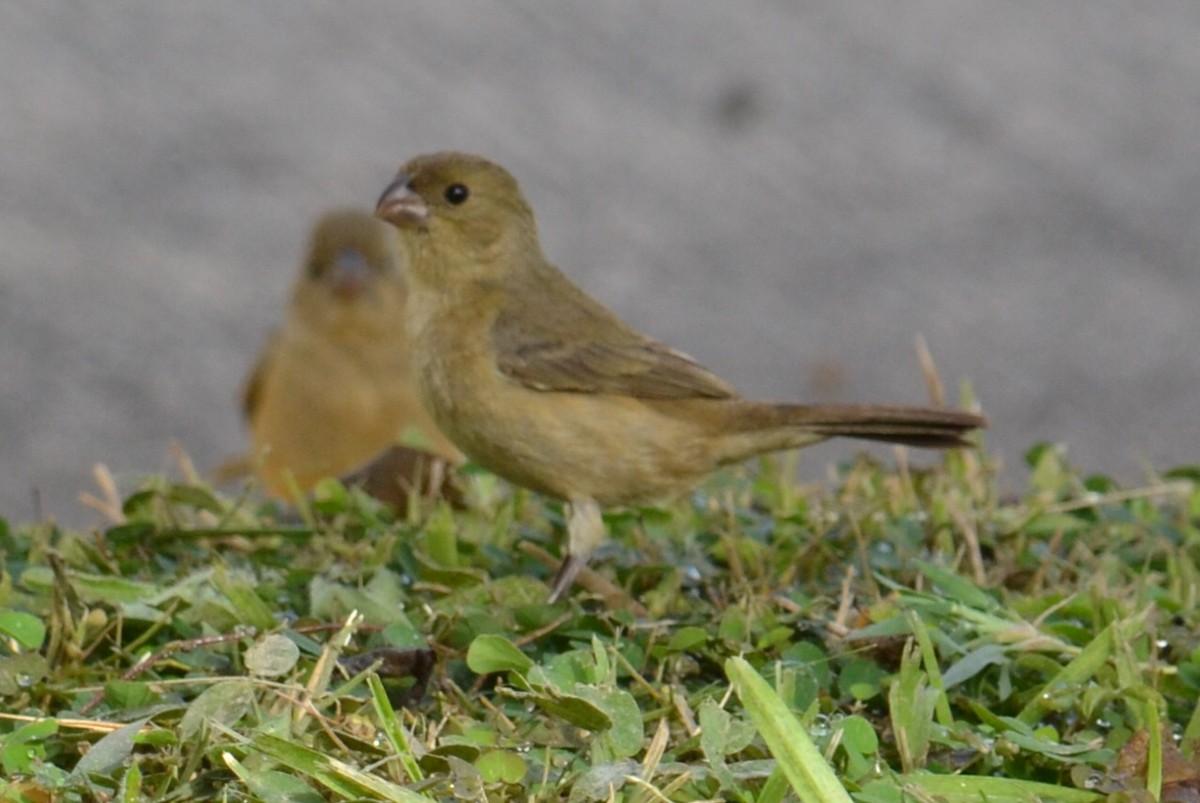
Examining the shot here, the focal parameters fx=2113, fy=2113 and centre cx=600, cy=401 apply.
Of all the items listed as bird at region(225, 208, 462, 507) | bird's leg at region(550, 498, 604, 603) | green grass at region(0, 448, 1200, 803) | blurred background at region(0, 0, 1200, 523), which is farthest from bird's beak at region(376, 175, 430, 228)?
blurred background at region(0, 0, 1200, 523)

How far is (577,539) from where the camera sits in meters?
4.48

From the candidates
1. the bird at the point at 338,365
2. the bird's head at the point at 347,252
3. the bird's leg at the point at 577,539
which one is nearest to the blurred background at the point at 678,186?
the bird at the point at 338,365

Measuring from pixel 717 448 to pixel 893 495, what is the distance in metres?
0.42

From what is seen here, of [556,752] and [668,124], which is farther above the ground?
[668,124]

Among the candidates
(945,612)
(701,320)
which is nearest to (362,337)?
(701,320)

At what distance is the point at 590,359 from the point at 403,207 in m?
0.66

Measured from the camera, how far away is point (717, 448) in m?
4.88

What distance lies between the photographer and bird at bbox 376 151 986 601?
473cm

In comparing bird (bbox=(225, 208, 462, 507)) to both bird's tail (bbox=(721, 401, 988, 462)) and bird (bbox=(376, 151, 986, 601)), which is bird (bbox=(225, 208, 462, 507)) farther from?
bird's tail (bbox=(721, 401, 988, 462))

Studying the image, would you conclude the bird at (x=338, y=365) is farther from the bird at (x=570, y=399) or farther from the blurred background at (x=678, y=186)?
the bird at (x=570, y=399)

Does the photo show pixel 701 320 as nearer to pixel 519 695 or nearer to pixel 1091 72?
pixel 1091 72

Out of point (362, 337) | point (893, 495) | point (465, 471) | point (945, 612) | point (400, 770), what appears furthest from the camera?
point (362, 337)

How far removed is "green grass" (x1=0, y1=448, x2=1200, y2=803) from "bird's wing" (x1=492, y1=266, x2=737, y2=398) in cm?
33

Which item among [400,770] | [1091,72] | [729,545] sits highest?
[1091,72]
